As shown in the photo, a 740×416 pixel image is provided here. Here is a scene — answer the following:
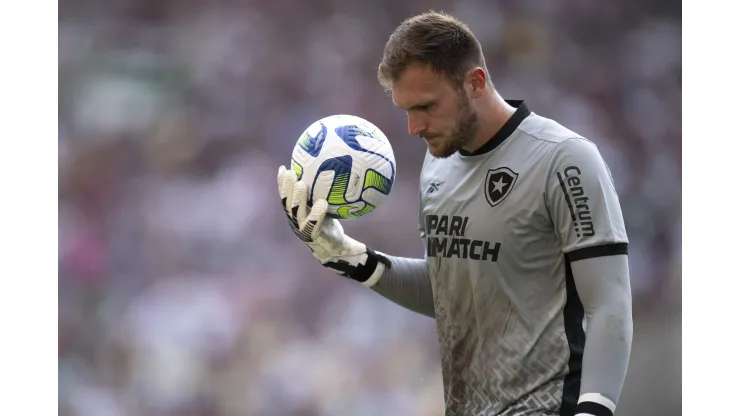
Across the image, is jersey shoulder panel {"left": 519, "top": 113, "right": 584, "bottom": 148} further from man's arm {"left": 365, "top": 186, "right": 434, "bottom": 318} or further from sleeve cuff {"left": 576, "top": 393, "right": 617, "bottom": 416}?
sleeve cuff {"left": 576, "top": 393, "right": 617, "bottom": 416}

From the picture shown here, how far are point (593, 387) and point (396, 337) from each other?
347 centimetres

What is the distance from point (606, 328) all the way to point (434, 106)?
777 mm

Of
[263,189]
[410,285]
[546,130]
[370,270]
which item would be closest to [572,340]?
[546,130]

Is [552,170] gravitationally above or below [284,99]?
below

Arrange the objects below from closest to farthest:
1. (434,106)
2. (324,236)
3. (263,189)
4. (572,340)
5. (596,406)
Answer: (596,406)
(572,340)
(434,106)
(324,236)
(263,189)

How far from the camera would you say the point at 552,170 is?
7.47ft

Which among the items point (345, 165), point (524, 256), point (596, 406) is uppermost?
point (345, 165)

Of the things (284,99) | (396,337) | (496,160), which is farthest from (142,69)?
(496,160)

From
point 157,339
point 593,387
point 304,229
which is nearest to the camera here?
point 593,387

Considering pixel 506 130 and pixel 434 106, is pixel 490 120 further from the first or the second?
pixel 434 106

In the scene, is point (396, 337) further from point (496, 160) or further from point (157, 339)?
point (496, 160)

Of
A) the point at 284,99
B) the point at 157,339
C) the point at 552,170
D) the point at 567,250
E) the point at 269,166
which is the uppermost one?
the point at 284,99

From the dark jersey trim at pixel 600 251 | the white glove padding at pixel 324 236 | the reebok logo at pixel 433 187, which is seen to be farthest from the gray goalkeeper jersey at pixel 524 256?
the white glove padding at pixel 324 236

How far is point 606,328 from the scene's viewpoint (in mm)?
2133
